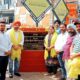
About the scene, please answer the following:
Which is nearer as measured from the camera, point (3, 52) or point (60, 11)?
point (3, 52)

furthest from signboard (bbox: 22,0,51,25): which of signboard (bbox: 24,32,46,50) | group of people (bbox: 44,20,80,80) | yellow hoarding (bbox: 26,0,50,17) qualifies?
group of people (bbox: 44,20,80,80)

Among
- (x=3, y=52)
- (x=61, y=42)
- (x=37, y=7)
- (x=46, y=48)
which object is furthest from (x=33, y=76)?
(x=37, y=7)

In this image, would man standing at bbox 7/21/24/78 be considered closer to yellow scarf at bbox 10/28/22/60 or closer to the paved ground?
yellow scarf at bbox 10/28/22/60

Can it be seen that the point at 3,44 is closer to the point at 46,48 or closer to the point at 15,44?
the point at 15,44

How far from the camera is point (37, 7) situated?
13.9m

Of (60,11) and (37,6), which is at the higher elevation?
(37,6)

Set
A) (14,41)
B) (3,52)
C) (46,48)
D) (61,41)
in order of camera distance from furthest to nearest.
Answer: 1. (46,48)
2. (14,41)
3. (61,41)
4. (3,52)

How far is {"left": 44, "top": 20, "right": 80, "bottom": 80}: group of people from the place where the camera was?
7.75m

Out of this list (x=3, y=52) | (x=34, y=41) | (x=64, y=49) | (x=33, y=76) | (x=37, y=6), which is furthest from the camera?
(x=37, y=6)

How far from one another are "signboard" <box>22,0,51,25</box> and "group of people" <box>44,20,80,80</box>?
145 centimetres

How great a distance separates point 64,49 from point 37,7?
4.57 meters

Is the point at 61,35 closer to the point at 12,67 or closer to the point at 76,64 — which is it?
the point at 12,67

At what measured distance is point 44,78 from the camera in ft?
39.1

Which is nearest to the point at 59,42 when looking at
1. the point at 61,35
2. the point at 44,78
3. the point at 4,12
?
the point at 61,35
